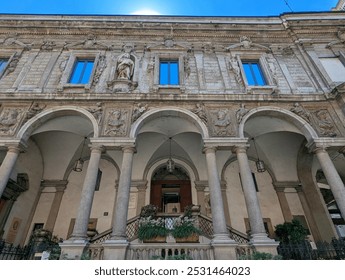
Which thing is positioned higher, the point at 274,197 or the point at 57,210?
the point at 274,197

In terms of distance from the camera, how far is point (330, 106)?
9.84 metres

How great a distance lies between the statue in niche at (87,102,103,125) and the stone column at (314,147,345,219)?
9.08 metres

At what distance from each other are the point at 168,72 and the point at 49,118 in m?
6.24

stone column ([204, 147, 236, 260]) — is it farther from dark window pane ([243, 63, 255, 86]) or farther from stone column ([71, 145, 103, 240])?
dark window pane ([243, 63, 255, 86])

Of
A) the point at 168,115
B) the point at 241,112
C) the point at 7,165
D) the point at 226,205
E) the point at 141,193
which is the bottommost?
the point at 226,205

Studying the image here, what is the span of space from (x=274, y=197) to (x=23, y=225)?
13419mm

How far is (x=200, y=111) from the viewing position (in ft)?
31.5

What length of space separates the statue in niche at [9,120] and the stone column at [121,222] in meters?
4.79

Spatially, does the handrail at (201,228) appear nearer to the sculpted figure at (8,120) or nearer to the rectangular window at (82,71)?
the sculpted figure at (8,120)

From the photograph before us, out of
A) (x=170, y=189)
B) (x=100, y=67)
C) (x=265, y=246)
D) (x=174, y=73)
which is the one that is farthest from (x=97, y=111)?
(x=265, y=246)

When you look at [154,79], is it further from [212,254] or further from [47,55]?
[212,254]

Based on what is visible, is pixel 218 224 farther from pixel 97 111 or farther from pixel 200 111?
pixel 97 111
